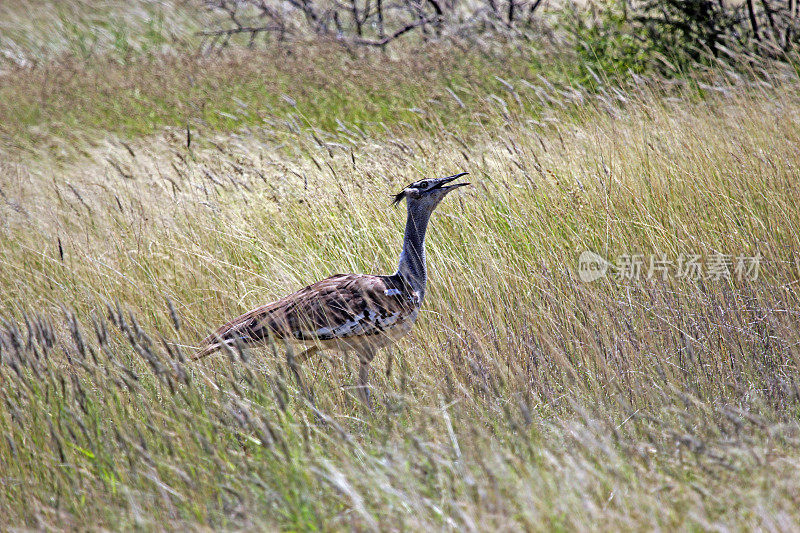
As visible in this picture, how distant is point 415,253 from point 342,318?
590mm

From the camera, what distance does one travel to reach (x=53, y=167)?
23.1ft

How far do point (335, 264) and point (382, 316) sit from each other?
1.15 m

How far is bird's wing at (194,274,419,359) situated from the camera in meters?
3.40

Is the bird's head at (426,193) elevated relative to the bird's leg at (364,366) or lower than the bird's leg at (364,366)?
elevated

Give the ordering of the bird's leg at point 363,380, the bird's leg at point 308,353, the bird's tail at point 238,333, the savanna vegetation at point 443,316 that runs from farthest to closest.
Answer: the bird's leg at point 308,353, the bird's tail at point 238,333, the bird's leg at point 363,380, the savanna vegetation at point 443,316

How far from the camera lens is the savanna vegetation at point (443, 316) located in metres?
2.33

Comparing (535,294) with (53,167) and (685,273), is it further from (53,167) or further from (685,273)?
(53,167)

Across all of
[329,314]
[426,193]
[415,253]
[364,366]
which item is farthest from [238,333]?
[426,193]

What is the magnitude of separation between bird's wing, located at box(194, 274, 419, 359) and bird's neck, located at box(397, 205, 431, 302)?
0.45 ft

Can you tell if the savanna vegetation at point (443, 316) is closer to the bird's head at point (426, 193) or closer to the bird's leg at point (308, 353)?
the bird's leg at point (308, 353)

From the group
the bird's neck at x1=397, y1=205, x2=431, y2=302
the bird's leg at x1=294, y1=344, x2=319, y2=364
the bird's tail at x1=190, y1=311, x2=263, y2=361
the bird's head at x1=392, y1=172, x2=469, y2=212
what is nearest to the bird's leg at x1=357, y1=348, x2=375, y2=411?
the bird's leg at x1=294, y1=344, x2=319, y2=364

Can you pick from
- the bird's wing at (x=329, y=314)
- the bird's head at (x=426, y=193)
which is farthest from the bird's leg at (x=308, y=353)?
the bird's head at (x=426, y=193)

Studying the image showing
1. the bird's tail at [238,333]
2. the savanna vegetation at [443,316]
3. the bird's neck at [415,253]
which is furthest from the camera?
the bird's neck at [415,253]

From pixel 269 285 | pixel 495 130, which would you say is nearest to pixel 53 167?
pixel 269 285
